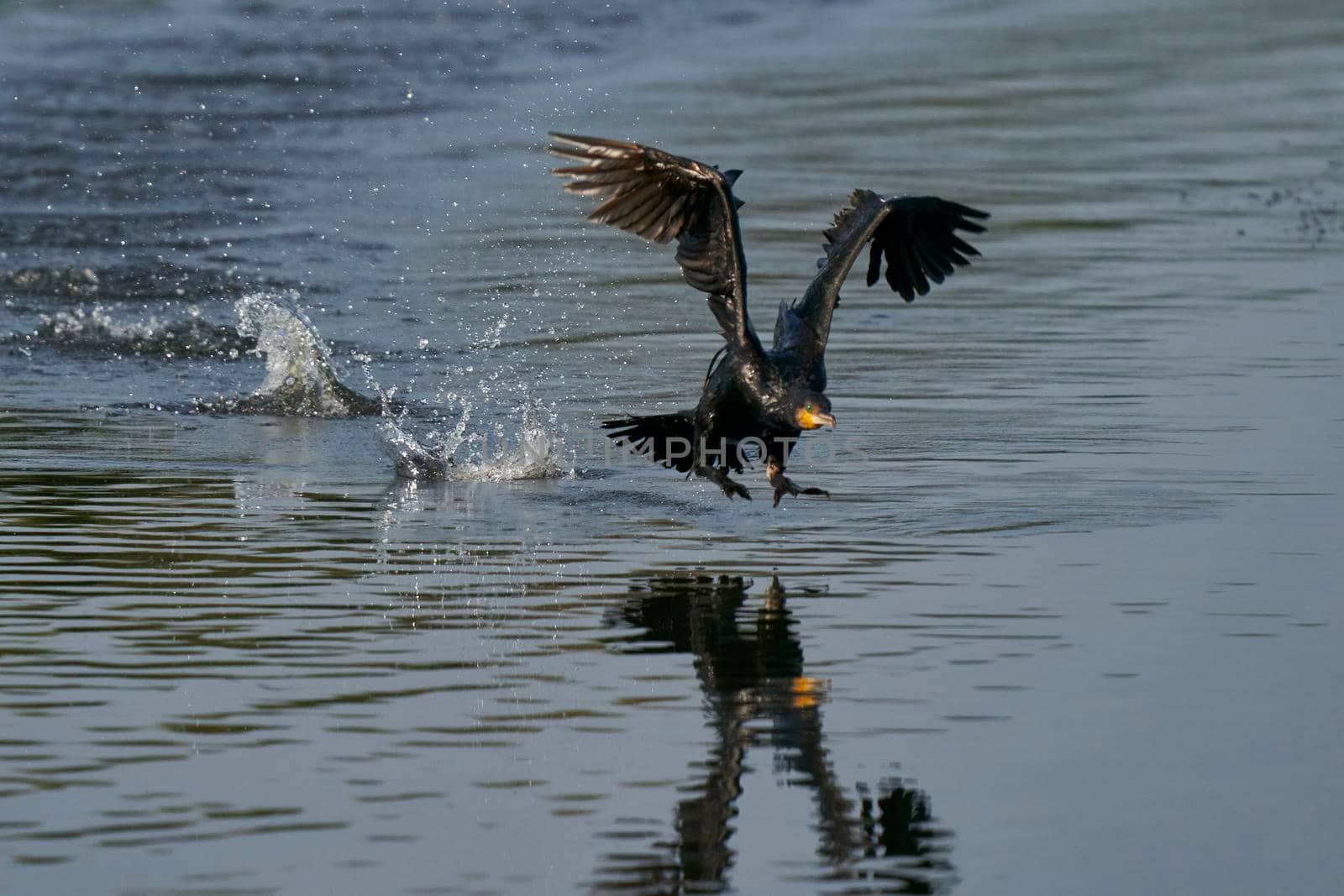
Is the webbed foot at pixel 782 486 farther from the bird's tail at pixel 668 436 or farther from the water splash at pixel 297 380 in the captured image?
the water splash at pixel 297 380

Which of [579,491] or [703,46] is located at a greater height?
[703,46]

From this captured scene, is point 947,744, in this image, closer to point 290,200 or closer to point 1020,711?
point 1020,711

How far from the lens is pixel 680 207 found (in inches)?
364

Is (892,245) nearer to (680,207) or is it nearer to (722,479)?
(680,207)

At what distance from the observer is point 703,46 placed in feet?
91.1

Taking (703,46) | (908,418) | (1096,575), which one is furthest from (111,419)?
(703,46)

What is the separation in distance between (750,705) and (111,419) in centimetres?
546

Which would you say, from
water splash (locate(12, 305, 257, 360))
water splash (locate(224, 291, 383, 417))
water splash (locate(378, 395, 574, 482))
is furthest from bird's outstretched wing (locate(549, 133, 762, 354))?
water splash (locate(12, 305, 257, 360))

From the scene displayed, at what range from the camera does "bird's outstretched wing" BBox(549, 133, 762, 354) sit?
899cm

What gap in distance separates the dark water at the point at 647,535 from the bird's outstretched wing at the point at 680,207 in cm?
89

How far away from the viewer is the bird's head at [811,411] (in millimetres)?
8750

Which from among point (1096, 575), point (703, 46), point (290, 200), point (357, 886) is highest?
point (703, 46)

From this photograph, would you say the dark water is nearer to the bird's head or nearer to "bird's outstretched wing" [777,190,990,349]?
the bird's head

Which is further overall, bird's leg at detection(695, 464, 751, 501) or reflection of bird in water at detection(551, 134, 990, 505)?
bird's leg at detection(695, 464, 751, 501)
